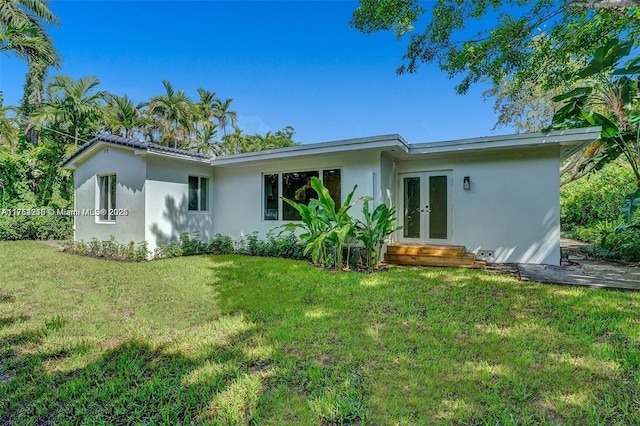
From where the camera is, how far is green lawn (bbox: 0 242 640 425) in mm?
2348

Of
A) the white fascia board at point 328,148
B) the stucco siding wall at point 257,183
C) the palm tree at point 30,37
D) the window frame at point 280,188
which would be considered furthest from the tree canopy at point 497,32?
the palm tree at point 30,37

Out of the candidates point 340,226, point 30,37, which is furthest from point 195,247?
point 30,37

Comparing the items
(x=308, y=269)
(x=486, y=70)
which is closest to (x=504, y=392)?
(x=308, y=269)

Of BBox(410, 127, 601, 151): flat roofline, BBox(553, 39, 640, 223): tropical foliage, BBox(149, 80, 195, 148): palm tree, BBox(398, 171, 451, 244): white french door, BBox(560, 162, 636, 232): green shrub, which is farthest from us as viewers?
BBox(149, 80, 195, 148): palm tree

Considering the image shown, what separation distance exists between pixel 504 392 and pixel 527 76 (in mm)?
9044

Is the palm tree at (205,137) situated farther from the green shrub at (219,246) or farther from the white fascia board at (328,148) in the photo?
the green shrub at (219,246)

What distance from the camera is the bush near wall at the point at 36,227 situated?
12.3 meters

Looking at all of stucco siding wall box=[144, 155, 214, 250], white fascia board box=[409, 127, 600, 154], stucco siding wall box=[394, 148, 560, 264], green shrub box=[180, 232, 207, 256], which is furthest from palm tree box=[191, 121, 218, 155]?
stucco siding wall box=[394, 148, 560, 264]

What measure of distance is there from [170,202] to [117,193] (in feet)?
5.81

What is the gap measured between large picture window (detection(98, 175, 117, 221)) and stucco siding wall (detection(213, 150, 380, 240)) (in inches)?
124

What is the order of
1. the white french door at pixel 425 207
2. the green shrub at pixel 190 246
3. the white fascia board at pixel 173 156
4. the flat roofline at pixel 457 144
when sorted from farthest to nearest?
1. the green shrub at pixel 190 246
2. the white french door at pixel 425 207
3. the white fascia board at pixel 173 156
4. the flat roofline at pixel 457 144

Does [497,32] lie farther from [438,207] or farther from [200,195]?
[200,195]

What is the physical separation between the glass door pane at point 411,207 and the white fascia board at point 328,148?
4.55 feet

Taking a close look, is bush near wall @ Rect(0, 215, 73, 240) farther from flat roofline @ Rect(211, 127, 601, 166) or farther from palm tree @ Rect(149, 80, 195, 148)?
palm tree @ Rect(149, 80, 195, 148)
